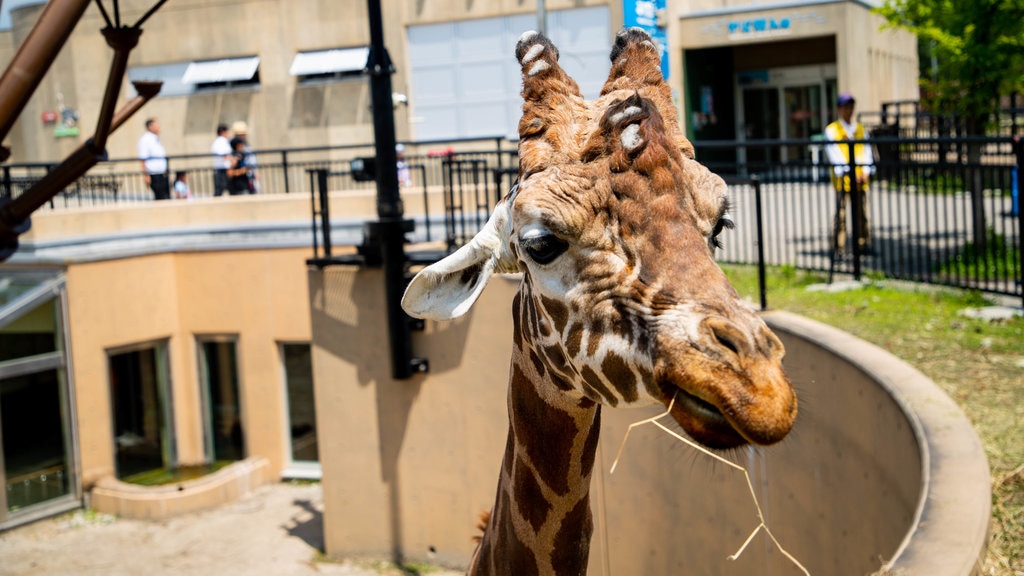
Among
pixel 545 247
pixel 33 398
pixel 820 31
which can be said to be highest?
pixel 820 31

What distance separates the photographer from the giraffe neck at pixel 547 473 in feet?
11.3

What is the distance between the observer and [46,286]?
1571 centimetres

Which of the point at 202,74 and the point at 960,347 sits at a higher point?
the point at 202,74

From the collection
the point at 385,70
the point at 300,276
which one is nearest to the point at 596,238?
the point at 385,70

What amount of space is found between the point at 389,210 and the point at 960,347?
20.6 feet

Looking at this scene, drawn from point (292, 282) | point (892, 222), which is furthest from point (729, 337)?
point (292, 282)

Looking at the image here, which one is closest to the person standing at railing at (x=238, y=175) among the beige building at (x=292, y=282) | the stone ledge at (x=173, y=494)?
the beige building at (x=292, y=282)

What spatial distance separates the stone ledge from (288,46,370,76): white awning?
15200 mm

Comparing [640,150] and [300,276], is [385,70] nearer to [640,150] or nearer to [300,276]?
[300,276]

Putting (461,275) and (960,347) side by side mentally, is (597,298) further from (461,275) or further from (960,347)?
(960,347)

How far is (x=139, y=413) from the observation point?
56.9ft

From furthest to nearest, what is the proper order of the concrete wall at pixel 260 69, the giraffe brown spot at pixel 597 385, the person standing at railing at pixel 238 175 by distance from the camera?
the concrete wall at pixel 260 69 < the person standing at railing at pixel 238 175 < the giraffe brown spot at pixel 597 385

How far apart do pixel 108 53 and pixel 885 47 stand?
859 inches

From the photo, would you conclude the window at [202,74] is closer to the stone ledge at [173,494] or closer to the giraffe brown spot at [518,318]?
the stone ledge at [173,494]
